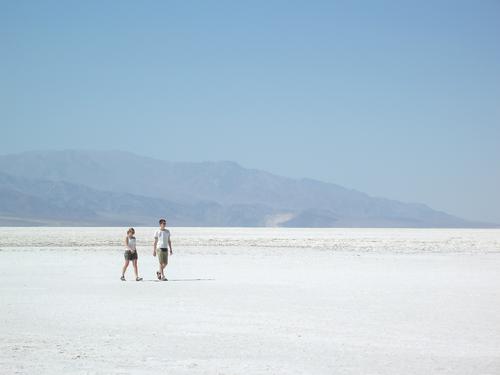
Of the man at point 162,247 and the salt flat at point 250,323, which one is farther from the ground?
the man at point 162,247

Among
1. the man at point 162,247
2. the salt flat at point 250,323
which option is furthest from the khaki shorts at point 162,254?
the salt flat at point 250,323

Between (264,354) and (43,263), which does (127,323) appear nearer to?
(264,354)

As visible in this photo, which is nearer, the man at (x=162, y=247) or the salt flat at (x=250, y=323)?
the salt flat at (x=250, y=323)

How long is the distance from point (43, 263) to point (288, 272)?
861 centimetres

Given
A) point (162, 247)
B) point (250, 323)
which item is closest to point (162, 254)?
point (162, 247)

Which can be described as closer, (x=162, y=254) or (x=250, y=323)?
(x=250, y=323)

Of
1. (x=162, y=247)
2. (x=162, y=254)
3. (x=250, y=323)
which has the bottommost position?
(x=250, y=323)

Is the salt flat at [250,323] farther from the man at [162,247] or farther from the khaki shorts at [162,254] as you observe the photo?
the khaki shorts at [162,254]

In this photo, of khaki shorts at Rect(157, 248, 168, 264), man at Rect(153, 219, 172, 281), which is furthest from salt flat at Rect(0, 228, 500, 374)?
khaki shorts at Rect(157, 248, 168, 264)

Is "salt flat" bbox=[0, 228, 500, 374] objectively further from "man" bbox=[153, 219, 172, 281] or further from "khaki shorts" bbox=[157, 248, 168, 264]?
"khaki shorts" bbox=[157, 248, 168, 264]

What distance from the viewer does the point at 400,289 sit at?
16.3m

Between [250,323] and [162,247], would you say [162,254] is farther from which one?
[250,323]

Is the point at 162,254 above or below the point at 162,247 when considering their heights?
below

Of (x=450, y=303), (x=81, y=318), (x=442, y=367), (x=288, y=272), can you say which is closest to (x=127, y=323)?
(x=81, y=318)
